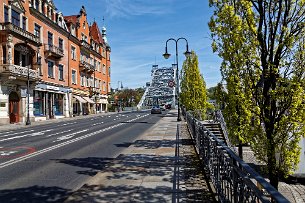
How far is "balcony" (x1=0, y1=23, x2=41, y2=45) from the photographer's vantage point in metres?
30.4

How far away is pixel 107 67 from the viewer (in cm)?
7444

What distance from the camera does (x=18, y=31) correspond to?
104 ft

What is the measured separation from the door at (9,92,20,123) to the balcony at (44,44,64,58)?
889cm

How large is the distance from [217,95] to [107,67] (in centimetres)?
6800

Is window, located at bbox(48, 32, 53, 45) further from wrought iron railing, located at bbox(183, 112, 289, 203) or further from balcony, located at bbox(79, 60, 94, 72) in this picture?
wrought iron railing, located at bbox(183, 112, 289, 203)

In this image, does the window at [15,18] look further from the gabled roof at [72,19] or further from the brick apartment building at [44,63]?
the gabled roof at [72,19]

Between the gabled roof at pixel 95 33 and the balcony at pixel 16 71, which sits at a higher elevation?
the gabled roof at pixel 95 33

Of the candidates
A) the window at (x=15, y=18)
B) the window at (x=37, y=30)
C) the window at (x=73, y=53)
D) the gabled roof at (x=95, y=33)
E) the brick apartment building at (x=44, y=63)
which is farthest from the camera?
the gabled roof at (x=95, y=33)

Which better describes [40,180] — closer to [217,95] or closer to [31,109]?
[217,95]

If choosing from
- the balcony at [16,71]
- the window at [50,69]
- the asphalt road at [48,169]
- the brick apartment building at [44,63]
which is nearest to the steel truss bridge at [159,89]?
the brick apartment building at [44,63]

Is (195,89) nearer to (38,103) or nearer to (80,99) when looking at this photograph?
(38,103)

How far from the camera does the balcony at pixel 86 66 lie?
176ft

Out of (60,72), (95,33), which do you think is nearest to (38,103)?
(60,72)

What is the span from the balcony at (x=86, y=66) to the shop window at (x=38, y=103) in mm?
15524
